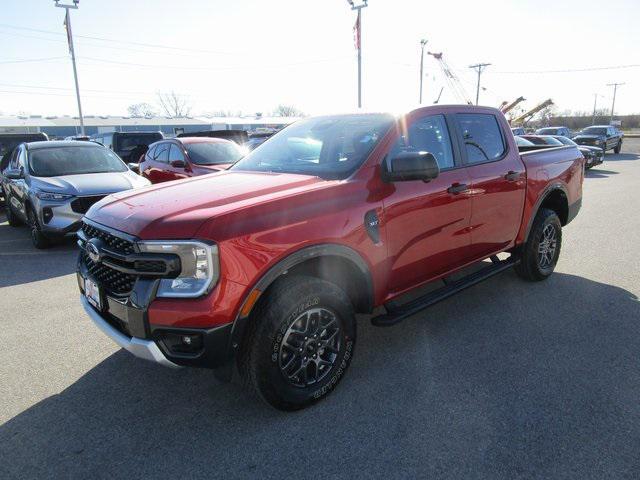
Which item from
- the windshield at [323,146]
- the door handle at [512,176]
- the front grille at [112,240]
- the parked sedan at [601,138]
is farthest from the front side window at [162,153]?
the parked sedan at [601,138]

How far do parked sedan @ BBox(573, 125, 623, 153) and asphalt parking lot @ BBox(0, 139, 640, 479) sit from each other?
2362 cm

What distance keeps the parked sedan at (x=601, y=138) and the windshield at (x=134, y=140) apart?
21508 mm

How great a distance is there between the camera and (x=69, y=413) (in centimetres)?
282

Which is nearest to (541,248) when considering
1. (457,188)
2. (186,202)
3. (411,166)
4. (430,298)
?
(457,188)

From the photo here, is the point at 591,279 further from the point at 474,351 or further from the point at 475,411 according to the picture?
the point at 475,411

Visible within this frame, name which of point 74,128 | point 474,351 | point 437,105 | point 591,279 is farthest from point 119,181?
point 74,128

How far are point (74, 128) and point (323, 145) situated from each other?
65.1 m

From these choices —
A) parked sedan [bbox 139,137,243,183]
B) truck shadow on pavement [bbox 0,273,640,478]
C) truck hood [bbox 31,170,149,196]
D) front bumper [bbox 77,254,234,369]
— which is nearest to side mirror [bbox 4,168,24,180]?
truck hood [bbox 31,170,149,196]

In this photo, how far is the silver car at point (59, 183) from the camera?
6613mm

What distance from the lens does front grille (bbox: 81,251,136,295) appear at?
8.38 ft

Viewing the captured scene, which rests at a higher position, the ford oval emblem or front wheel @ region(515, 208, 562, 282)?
the ford oval emblem

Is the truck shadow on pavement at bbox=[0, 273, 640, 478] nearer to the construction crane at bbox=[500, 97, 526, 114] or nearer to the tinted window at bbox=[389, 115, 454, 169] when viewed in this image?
the tinted window at bbox=[389, 115, 454, 169]

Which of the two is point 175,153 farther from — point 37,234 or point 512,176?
point 512,176

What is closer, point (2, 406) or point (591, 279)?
point (2, 406)
